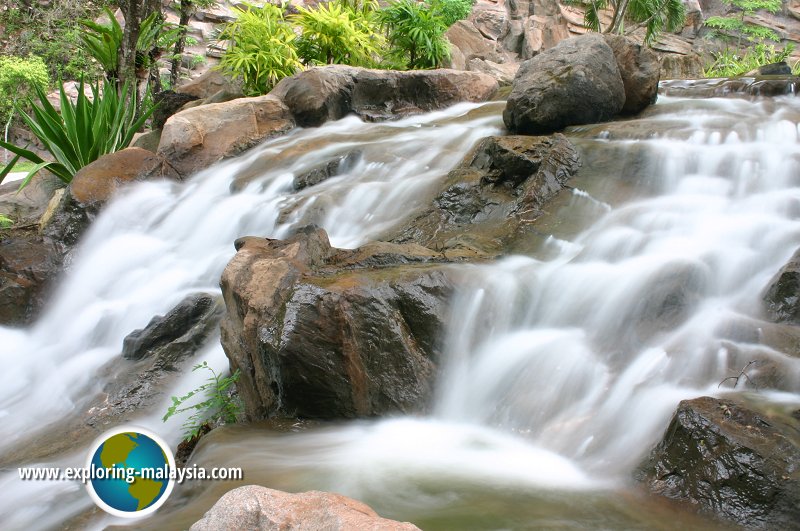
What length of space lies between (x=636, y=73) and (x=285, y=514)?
6464mm

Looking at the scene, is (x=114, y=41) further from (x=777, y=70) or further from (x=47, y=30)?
(x=777, y=70)

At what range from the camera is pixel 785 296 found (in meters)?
3.70

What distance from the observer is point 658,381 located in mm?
3391

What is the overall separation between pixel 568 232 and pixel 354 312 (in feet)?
6.92

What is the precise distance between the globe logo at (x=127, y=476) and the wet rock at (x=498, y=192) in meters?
2.68

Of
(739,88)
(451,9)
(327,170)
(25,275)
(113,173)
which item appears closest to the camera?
(25,275)

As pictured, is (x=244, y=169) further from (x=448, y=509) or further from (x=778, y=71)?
(x=778, y=71)

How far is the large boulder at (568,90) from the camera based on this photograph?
660 centimetres

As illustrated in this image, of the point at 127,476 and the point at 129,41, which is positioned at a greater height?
the point at 129,41

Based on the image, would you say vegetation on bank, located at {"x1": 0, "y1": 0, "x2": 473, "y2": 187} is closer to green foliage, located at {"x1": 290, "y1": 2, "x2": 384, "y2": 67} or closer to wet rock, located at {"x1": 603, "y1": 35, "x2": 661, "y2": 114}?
green foliage, located at {"x1": 290, "y1": 2, "x2": 384, "y2": 67}

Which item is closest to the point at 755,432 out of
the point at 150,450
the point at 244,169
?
the point at 150,450

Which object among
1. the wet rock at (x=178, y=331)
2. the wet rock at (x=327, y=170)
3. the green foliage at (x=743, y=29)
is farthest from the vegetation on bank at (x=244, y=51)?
the green foliage at (x=743, y=29)
